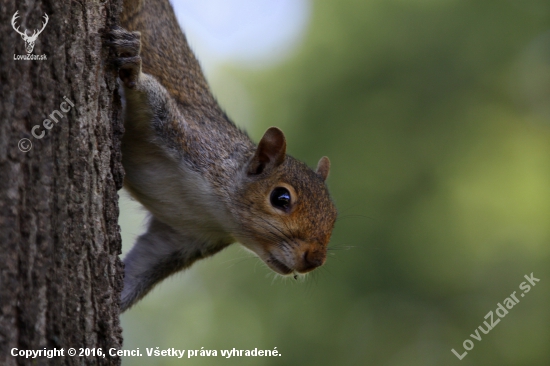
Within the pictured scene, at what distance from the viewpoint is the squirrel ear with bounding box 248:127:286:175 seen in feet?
12.2

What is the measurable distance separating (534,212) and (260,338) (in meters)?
4.95

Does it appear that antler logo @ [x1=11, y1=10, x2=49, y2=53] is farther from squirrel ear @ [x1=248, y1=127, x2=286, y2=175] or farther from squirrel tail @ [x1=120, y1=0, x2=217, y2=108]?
squirrel ear @ [x1=248, y1=127, x2=286, y2=175]

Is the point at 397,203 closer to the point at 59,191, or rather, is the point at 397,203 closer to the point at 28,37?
the point at 59,191

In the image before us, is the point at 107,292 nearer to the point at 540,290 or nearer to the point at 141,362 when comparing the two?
the point at 141,362

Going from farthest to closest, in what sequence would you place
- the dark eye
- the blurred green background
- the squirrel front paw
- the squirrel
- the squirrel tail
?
the blurred green background → the dark eye → the squirrel tail → the squirrel → the squirrel front paw

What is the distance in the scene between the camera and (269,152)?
378 cm

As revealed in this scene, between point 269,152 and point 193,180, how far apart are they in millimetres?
557

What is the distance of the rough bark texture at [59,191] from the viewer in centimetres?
191

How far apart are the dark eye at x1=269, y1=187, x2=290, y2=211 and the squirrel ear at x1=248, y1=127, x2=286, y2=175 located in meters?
0.17

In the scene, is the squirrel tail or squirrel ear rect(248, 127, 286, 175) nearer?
the squirrel tail

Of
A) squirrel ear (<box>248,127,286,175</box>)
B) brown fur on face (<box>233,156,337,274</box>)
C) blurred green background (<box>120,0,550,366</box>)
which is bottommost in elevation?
brown fur on face (<box>233,156,337,274</box>)

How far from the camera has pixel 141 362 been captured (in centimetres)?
829

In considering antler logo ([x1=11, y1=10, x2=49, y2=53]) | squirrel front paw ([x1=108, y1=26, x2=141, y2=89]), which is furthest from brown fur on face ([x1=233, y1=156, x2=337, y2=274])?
antler logo ([x1=11, y1=10, x2=49, y2=53])

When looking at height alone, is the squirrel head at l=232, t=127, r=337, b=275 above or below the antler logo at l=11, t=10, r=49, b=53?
above
